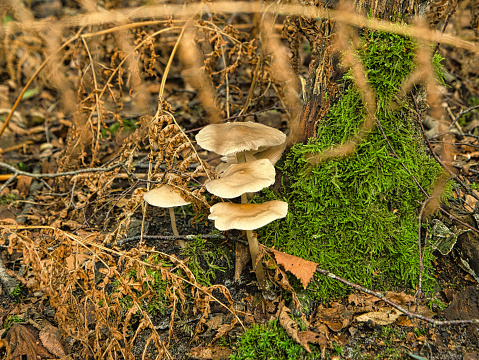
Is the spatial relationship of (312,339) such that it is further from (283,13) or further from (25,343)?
(283,13)

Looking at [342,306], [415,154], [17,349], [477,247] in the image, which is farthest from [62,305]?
[477,247]

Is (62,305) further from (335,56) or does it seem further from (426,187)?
(426,187)

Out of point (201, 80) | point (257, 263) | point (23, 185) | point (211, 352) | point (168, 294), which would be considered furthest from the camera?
point (23, 185)

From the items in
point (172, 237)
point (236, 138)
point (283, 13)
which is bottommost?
point (172, 237)

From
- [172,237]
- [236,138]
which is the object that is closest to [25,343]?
[172,237]

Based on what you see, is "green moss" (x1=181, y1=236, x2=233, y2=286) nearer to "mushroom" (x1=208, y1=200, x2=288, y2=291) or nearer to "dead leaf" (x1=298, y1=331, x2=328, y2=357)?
"mushroom" (x1=208, y1=200, x2=288, y2=291)

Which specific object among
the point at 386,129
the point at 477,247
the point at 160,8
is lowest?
the point at 477,247

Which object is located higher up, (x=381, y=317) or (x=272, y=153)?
(x=272, y=153)

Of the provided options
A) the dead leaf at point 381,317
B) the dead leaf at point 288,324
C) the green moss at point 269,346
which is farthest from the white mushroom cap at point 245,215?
the dead leaf at point 381,317
